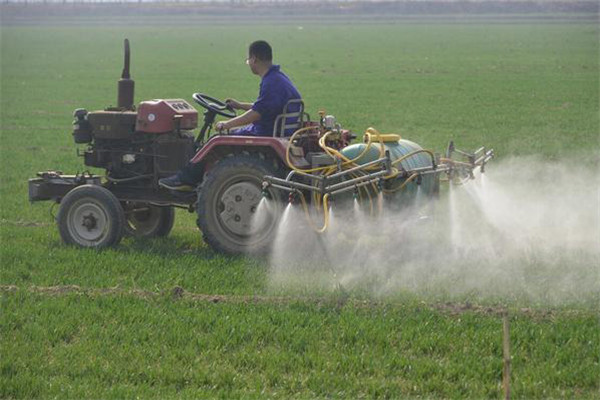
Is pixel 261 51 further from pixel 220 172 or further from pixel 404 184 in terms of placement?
pixel 404 184

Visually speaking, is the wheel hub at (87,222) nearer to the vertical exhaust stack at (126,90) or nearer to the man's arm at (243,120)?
the vertical exhaust stack at (126,90)

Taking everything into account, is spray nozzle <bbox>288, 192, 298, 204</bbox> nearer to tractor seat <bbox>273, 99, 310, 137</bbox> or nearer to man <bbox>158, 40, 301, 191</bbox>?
tractor seat <bbox>273, 99, 310, 137</bbox>

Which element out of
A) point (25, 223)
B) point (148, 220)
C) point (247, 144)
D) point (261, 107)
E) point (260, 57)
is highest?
point (260, 57)

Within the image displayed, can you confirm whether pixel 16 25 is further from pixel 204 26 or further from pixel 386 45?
pixel 386 45

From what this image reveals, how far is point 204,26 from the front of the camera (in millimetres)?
97250

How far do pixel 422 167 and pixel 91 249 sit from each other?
11.2 ft

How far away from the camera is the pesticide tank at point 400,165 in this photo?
9656 millimetres

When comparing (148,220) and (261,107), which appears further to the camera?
(148,220)

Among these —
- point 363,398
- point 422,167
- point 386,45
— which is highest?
point 386,45

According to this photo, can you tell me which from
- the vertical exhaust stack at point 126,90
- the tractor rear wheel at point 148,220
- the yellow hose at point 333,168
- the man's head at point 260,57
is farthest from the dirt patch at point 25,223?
the yellow hose at point 333,168

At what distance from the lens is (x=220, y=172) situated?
9906 millimetres

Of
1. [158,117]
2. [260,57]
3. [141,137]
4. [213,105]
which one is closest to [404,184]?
[260,57]

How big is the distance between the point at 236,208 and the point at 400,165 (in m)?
1.63

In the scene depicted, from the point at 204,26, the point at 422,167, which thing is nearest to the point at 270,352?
the point at 422,167
